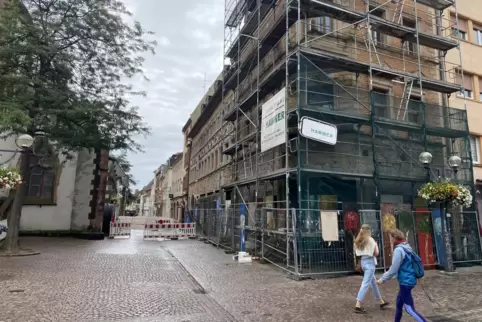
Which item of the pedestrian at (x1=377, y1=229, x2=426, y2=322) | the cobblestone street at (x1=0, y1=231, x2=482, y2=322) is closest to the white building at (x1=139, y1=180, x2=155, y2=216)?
the cobblestone street at (x1=0, y1=231, x2=482, y2=322)

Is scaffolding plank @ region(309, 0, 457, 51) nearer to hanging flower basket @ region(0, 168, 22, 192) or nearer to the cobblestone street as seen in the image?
the cobblestone street

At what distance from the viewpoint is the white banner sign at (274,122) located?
12.1 meters

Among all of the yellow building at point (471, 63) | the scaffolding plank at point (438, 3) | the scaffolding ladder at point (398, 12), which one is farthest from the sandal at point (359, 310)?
the scaffolding plank at point (438, 3)

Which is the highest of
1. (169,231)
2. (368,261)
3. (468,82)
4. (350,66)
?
(468,82)

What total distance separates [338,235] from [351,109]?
4.99 meters

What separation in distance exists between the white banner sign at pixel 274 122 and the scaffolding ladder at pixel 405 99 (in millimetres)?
5096

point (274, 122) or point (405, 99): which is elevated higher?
point (405, 99)

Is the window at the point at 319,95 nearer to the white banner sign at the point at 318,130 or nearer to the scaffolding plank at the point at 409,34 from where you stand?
the white banner sign at the point at 318,130

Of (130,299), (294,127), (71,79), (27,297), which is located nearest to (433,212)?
(294,127)

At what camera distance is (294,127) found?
41.2 feet

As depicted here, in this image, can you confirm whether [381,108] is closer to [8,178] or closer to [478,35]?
[478,35]

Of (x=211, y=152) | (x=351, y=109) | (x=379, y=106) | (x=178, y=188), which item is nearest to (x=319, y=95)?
(x=351, y=109)

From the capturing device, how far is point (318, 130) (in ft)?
37.5

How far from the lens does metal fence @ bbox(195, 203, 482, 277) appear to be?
10.3 meters
